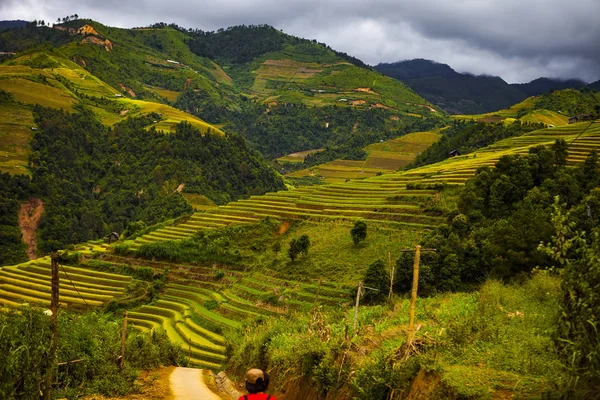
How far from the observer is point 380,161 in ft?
436

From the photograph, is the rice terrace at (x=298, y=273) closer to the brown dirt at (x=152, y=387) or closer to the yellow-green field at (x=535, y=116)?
the brown dirt at (x=152, y=387)

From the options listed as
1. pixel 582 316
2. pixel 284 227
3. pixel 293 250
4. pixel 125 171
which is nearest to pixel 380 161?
pixel 125 171

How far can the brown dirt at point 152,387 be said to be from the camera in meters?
18.7

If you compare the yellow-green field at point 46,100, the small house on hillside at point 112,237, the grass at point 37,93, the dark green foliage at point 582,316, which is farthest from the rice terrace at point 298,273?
the small house on hillside at point 112,237

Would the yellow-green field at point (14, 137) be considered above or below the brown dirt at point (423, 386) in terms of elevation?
above

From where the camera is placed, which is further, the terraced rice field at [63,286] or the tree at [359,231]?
the terraced rice field at [63,286]

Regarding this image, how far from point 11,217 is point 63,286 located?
48.5 meters

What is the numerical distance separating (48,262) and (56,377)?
4545 centimetres

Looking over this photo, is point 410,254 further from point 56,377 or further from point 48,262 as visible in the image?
point 48,262

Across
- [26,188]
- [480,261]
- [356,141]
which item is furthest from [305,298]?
[356,141]

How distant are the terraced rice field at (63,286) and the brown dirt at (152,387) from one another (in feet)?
75.2

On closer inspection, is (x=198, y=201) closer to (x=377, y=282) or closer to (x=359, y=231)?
(x=359, y=231)

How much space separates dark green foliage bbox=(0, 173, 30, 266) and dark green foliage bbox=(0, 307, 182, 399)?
2411 inches

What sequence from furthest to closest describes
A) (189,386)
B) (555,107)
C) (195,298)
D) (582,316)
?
(555,107) < (195,298) < (189,386) < (582,316)
